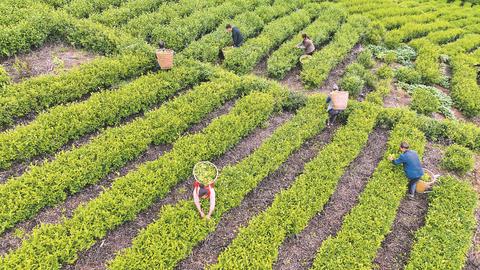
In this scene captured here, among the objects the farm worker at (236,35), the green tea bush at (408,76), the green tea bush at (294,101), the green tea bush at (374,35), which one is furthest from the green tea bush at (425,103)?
the farm worker at (236,35)

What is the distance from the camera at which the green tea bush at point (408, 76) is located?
49.1ft

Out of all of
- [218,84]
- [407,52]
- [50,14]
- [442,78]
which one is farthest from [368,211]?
[50,14]

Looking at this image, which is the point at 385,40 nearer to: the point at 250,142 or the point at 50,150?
the point at 250,142

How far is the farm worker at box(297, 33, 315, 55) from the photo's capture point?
1489 cm

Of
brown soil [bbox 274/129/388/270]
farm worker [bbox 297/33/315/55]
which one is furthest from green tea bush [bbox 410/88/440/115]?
farm worker [bbox 297/33/315/55]

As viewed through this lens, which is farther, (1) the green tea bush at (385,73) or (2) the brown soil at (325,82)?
(1) the green tea bush at (385,73)

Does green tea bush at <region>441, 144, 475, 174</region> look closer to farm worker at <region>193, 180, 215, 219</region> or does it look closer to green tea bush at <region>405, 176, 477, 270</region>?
green tea bush at <region>405, 176, 477, 270</region>

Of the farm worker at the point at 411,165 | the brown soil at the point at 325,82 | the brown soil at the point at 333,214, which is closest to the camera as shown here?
the brown soil at the point at 333,214

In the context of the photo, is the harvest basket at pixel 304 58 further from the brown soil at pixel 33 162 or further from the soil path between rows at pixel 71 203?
the brown soil at pixel 33 162

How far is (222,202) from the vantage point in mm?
8891

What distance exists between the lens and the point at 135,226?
8.51 meters

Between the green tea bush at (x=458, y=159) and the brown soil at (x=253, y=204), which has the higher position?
the brown soil at (x=253, y=204)

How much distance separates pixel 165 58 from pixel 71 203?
222 inches

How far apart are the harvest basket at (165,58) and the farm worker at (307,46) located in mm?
5353
